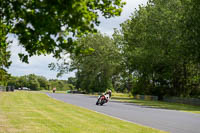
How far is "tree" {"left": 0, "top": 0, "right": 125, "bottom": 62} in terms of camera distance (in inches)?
259

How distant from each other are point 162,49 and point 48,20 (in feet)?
151

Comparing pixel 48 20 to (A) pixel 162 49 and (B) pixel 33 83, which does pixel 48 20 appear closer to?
(A) pixel 162 49

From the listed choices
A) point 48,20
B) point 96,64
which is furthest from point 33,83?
point 48,20

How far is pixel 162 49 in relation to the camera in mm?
51406

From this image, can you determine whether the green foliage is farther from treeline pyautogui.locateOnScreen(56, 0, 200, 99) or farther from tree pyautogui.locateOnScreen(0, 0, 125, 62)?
tree pyautogui.locateOnScreen(0, 0, 125, 62)

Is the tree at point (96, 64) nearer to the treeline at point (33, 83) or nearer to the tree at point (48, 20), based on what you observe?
the treeline at point (33, 83)

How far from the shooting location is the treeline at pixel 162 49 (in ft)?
137

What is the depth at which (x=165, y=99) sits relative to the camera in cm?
5469

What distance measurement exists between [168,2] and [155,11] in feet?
8.97

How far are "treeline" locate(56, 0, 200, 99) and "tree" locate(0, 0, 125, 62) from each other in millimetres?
26879

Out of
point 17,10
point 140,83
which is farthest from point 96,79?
point 17,10

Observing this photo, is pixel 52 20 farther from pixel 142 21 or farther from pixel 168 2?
pixel 142 21

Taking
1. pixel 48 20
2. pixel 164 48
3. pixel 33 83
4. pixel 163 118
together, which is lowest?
pixel 163 118

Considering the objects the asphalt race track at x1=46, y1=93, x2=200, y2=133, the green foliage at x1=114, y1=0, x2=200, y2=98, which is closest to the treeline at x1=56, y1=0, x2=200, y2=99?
the green foliage at x1=114, y1=0, x2=200, y2=98
